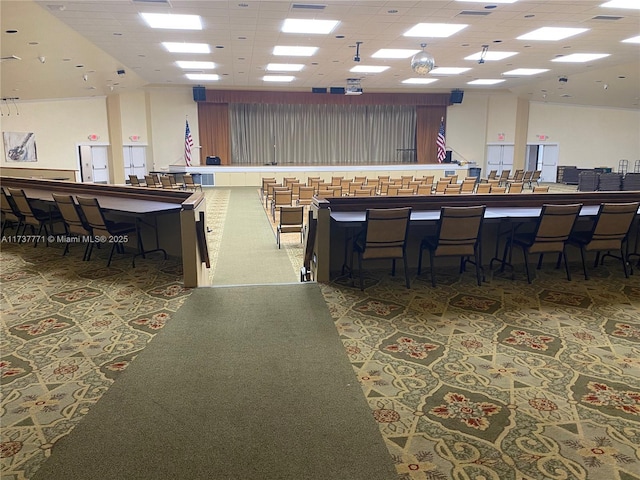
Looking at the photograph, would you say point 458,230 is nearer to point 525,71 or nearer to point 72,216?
point 72,216

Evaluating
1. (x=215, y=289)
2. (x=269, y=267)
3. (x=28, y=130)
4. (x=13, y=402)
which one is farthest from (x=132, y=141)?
(x=13, y=402)

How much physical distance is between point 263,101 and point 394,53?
9896 mm

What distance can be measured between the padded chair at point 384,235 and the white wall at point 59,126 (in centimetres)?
1773

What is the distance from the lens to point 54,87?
1628cm

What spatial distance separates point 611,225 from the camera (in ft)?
18.5

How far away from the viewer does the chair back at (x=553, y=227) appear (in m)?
5.43

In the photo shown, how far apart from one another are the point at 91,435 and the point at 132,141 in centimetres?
2060

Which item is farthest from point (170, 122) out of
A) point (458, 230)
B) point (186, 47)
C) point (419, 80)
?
point (458, 230)

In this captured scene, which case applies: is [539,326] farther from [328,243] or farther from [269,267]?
[269,267]

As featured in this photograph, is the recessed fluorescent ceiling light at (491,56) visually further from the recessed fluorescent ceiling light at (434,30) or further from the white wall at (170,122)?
the white wall at (170,122)

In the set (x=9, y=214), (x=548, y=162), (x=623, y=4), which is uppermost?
(x=623, y=4)

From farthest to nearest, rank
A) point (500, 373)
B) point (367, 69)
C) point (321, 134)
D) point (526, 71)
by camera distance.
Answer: point (321, 134) < point (526, 71) < point (367, 69) < point (500, 373)

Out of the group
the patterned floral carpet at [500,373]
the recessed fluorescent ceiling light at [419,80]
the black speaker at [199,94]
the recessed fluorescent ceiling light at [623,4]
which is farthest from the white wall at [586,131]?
the patterned floral carpet at [500,373]

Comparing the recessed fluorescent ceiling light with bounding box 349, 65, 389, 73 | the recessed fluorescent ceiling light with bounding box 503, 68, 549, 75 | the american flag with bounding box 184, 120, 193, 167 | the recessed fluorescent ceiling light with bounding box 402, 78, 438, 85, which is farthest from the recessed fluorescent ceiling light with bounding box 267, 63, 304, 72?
the recessed fluorescent ceiling light with bounding box 503, 68, 549, 75
